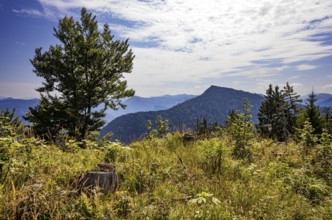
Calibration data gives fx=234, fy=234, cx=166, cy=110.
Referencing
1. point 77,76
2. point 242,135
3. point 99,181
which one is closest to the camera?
point 99,181

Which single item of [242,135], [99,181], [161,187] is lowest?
[161,187]

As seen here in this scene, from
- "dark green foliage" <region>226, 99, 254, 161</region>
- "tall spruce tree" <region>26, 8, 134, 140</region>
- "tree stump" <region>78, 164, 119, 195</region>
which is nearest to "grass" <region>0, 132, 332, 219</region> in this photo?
"tree stump" <region>78, 164, 119, 195</region>

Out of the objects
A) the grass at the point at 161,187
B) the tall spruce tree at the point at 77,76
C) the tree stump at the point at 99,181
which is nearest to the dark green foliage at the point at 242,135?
the grass at the point at 161,187

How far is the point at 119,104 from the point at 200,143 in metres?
22.1

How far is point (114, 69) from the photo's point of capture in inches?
1094

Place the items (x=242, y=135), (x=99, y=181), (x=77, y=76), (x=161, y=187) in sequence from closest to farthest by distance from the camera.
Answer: (x=99, y=181) < (x=161, y=187) < (x=242, y=135) < (x=77, y=76)

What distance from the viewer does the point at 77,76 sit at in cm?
2555

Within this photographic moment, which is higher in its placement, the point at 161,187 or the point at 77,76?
the point at 77,76

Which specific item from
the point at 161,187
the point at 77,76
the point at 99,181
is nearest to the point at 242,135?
the point at 161,187

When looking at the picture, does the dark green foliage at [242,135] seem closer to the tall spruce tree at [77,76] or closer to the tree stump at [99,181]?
the tree stump at [99,181]

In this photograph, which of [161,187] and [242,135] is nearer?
[161,187]

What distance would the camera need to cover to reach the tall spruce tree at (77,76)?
24391 mm

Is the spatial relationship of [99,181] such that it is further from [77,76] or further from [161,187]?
[77,76]

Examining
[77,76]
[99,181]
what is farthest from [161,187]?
[77,76]
